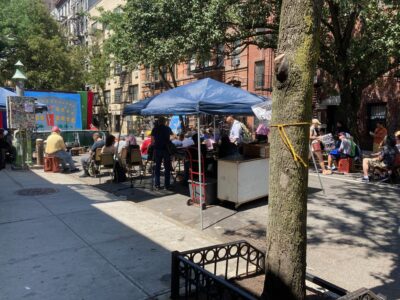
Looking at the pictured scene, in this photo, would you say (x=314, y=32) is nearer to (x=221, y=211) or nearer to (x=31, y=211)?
(x=221, y=211)

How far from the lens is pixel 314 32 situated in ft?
9.39

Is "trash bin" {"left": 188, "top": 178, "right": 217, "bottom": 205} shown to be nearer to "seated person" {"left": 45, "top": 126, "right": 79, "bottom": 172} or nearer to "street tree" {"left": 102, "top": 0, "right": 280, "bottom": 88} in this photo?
"seated person" {"left": 45, "top": 126, "right": 79, "bottom": 172}

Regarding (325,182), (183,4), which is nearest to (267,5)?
(183,4)

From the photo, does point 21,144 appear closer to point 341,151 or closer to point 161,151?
point 161,151

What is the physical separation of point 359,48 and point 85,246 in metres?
10.5

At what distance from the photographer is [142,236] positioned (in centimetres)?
573

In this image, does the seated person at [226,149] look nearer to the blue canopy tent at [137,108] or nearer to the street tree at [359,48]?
the blue canopy tent at [137,108]

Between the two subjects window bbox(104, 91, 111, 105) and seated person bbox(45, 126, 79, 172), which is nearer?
seated person bbox(45, 126, 79, 172)

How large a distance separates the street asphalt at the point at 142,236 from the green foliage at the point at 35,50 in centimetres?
2406

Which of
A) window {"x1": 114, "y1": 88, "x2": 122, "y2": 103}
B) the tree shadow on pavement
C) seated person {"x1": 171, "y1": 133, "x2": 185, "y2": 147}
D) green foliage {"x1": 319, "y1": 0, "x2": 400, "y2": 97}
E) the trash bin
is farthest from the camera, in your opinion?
window {"x1": 114, "y1": 88, "x2": 122, "y2": 103}

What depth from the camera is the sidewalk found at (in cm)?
402

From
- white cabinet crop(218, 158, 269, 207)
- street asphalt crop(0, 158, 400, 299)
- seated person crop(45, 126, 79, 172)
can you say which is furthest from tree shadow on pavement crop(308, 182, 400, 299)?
seated person crop(45, 126, 79, 172)

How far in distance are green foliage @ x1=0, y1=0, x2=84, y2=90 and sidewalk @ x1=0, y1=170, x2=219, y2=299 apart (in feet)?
82.2

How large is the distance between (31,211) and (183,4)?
9436 mm
